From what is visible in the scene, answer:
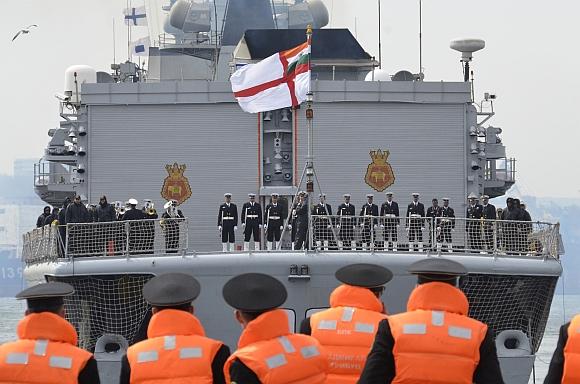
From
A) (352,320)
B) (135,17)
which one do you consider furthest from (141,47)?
(352,320)

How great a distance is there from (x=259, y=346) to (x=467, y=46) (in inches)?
961

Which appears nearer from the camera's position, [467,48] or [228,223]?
[228,223]

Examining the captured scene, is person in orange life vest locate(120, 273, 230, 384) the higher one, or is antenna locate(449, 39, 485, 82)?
antenna locate(449, 39, 485, 82)

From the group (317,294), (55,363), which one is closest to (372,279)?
(55,363)

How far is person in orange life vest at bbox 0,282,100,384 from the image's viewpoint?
873cm

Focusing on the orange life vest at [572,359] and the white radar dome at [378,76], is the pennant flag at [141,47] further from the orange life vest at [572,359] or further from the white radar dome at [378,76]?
the orange life vest at [572,359]

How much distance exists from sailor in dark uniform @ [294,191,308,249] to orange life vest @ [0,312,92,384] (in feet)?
51.4

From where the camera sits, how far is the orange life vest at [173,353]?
853cm

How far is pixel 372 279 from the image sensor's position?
35.4ft

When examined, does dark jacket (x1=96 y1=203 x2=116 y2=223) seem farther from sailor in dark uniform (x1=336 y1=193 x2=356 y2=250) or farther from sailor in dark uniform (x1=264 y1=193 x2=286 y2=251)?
sailor in dark uniform (x1=336 y1=193 x2=356 y2=250)

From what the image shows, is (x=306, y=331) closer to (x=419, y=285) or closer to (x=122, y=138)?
(x=419, y=285)

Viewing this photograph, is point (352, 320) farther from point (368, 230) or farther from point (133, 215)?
point (133, 215)

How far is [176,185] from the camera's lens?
3078 cm

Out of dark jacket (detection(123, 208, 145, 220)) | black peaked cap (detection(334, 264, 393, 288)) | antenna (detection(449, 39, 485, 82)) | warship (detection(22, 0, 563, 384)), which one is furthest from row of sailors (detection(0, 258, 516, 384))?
antenna (detection(449, 39, 485, 82))
